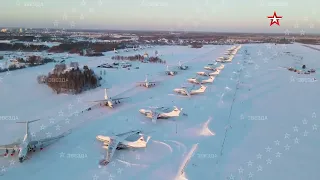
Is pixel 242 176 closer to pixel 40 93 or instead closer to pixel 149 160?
pixel 149 160

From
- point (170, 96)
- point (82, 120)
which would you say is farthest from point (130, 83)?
→ point (82, 120)

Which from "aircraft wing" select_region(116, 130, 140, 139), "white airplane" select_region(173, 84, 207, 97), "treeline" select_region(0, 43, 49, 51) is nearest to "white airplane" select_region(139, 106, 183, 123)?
"aircraft wing" select_region(116, 130, 140, 139)

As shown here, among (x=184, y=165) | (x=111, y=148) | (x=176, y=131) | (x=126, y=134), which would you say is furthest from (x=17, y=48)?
(x=184, y=165)

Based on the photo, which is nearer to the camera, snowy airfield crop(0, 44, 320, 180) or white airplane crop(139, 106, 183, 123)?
snowy airfield crop(0, 44, 320, 180)

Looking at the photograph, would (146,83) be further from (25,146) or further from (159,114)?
(25,146)

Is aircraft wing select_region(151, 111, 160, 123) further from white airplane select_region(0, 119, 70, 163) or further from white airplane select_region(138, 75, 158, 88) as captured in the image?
white airplane select_region(138, 75, 158, 88)

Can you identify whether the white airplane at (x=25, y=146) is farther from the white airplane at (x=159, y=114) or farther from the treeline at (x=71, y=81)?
the treeline at (x=71, y=81)
